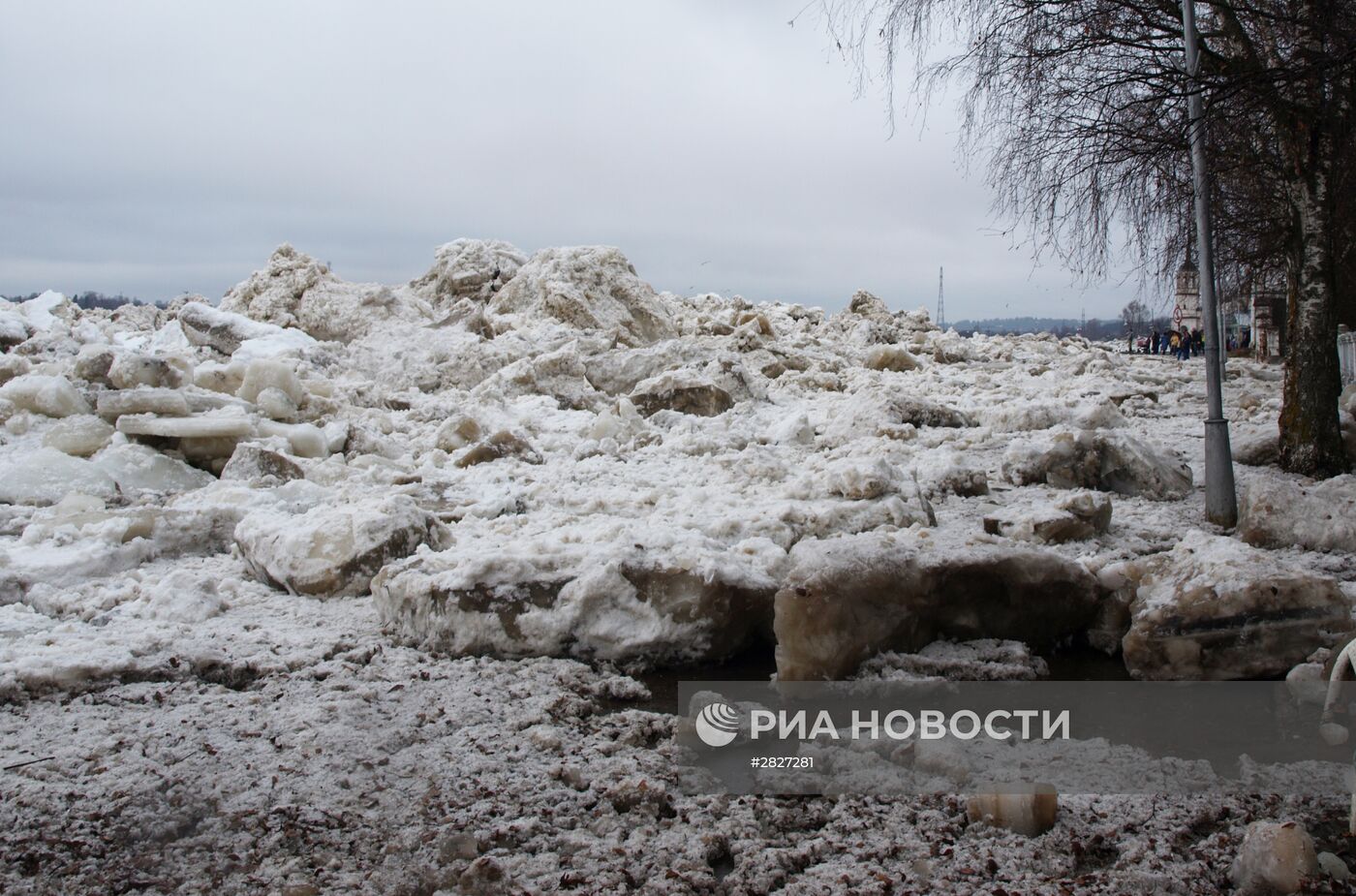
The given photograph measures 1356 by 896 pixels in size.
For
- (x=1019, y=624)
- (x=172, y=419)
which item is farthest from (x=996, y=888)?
(x=172, y=419)

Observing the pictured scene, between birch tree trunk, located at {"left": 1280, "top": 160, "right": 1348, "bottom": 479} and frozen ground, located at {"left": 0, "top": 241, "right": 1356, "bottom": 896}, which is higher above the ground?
birch tree trunk, located at {"left": 1280, "top": 160, "right": 1348, "bottom": 479}

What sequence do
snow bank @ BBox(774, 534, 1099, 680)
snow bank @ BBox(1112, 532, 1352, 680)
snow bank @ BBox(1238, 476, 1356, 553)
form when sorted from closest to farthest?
1. snow bank @ BBox(1112, 532, 1352, 680)
2. snow bank @ BBox(774, 534, 1099, 680)
3. snow bank @ BBox(1238, 476, 1356, 553)

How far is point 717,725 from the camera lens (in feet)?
11.2

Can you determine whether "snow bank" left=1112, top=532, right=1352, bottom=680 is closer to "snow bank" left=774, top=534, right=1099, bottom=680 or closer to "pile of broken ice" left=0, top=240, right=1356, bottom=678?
"pile of broken ice" left=0, top=240, right=1356, bottom=678

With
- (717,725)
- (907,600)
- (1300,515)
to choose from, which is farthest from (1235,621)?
(717,725)

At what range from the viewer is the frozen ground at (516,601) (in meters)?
2.63

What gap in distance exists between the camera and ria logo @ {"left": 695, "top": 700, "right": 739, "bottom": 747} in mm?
3373

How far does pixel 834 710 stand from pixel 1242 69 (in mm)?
5403

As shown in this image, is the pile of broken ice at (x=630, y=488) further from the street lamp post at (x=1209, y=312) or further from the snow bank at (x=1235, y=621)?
the street lamp post at (x=1209, y=312)

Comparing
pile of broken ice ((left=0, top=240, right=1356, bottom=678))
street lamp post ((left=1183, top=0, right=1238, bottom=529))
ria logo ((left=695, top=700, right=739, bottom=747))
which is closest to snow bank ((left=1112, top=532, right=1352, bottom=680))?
pile of broken ice ((left=0, top=240, right=1356, bottom=678))

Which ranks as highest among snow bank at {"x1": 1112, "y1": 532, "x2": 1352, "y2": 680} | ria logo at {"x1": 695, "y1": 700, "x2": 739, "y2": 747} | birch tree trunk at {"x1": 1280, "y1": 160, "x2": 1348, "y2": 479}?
birch tree trunk at {"x1": 1280, "y1": 160, "x2": 1348, "y2": 479}

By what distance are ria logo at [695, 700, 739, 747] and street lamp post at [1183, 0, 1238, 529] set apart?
4.00 meters

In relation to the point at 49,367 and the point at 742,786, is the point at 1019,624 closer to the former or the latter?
the point at 742,786

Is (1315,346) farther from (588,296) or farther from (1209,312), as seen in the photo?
(588,296)
